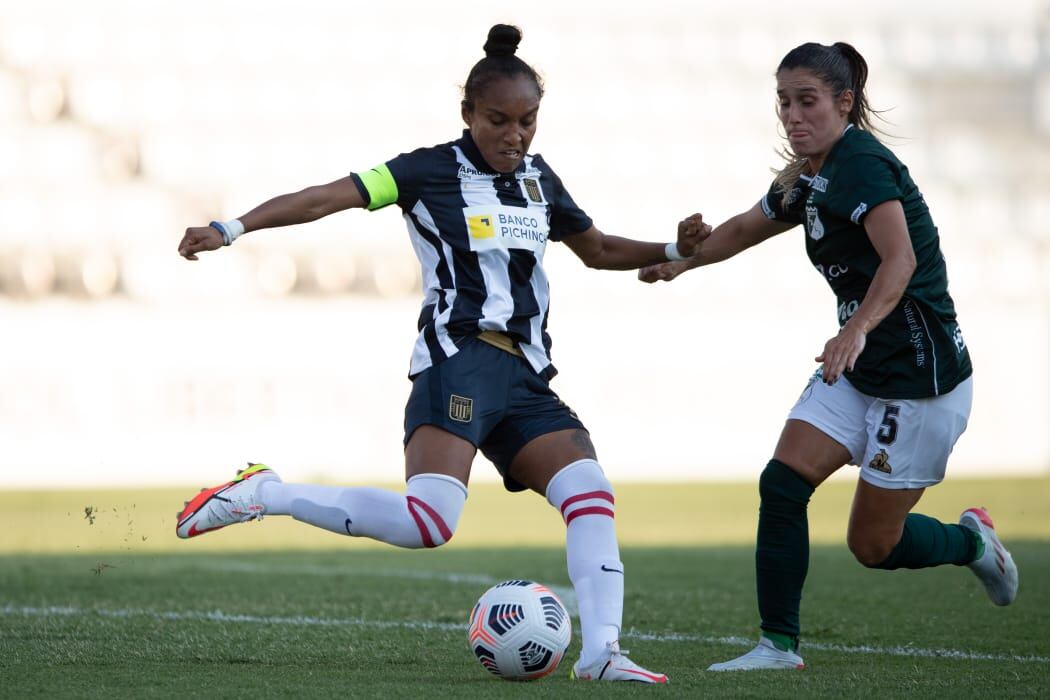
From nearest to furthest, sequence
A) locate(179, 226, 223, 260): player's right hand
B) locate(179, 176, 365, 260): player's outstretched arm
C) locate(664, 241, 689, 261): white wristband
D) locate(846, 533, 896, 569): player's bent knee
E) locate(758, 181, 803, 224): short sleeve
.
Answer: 1. locate(179, 226, 223, 260): player's right hand
2. locate(179, 176, 365, 260): player's outstretched arm
3. locate(846, 533, 896, 569): player's bent knee
4. locate(758, 181, 803, 224): short sleeve
5. locate(664, 241, 689, 261): white wristband

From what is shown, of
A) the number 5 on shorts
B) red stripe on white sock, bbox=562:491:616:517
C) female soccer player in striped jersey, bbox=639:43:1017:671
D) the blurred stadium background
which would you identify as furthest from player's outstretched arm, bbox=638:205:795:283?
the blurred stadium background

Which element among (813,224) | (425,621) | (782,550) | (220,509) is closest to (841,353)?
(813,224)

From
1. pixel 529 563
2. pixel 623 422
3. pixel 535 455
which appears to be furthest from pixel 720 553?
pixel 623 422

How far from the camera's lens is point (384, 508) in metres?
5.06

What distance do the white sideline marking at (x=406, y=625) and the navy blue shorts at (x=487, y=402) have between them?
137cm

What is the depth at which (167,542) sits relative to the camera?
14.6m

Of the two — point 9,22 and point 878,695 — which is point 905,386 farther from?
point 9,22

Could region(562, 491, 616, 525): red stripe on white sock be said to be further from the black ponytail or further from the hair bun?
the hair bun

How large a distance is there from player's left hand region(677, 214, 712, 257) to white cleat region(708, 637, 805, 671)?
1.38m

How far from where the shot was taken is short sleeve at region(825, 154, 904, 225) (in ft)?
16.6

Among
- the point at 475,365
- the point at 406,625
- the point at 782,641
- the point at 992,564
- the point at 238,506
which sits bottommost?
the point at 406,625

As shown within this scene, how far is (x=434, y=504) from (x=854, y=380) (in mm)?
1491

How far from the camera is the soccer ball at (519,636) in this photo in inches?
192

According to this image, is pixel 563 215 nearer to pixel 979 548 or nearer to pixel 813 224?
pixel 813 224
